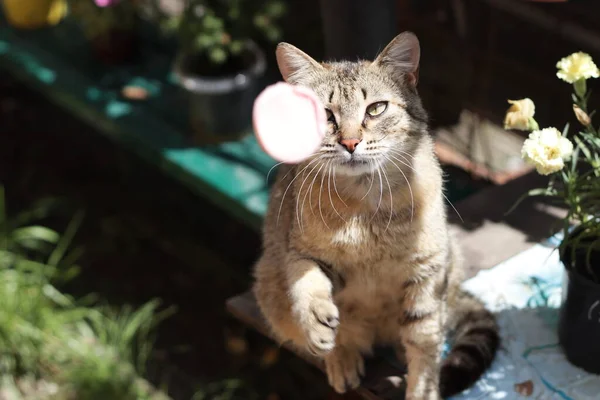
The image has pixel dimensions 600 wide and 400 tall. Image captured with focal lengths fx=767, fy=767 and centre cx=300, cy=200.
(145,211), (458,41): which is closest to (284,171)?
(458,41)

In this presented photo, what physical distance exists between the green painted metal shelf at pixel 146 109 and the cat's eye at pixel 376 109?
127 centimetres

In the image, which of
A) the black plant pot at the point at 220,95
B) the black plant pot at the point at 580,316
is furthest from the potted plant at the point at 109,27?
the black plant pot at the point at 580,316

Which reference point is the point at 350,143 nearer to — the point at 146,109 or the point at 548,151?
the point at 548,151

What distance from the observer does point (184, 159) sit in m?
3.27

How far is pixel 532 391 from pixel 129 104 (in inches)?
93.4

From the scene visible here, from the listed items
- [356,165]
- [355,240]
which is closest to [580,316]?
[355,240]

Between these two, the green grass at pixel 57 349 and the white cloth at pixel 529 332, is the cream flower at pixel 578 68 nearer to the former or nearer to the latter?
the white cloth at pixel 529 332

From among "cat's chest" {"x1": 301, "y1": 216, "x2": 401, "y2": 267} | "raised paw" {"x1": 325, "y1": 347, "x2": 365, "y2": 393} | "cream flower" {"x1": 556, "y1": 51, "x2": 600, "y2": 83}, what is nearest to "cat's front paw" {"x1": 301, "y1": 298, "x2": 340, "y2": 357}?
"cat's chest" {"x1": 301, "y1": 216, "x2": 401, "y2": 267}

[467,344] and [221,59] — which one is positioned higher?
[221,59]

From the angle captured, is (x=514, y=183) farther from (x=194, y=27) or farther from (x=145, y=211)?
(x=145, y=211)

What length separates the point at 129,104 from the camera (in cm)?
366

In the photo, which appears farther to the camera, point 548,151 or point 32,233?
point 32,233

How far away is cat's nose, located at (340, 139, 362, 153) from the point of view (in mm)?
1705

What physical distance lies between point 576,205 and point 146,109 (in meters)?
2.30
